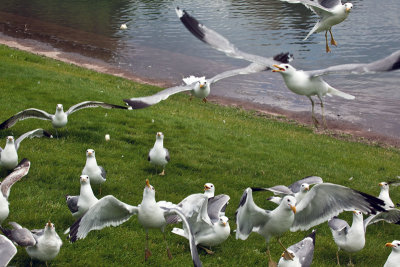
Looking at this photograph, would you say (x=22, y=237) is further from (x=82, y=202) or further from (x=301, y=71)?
(x=301, y=71)

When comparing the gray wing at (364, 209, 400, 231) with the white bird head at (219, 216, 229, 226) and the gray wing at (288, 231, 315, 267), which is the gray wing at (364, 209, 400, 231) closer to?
the gray wing at (288, 231, 315, 267)

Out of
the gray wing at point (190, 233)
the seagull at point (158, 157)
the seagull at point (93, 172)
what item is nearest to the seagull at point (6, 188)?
the seagull at point (93, 172)

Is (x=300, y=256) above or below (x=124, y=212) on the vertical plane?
below

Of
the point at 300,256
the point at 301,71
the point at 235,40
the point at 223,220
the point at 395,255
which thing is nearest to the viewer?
the point at 300,256

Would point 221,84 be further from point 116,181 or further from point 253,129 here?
point 116,181

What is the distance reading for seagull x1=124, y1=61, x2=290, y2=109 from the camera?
7070mm

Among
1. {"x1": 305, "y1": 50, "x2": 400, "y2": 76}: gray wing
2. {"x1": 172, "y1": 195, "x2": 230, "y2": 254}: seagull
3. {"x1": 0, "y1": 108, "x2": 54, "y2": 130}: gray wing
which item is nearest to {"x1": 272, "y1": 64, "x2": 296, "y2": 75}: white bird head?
{"x1": 305, "y1": 50, "x2": 400, "y2": 76}: gray wing

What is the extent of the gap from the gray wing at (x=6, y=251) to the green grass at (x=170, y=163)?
85cm

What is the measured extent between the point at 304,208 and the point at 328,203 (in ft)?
1.11

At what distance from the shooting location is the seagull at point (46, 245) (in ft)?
17.8

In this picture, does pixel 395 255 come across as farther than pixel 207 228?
No

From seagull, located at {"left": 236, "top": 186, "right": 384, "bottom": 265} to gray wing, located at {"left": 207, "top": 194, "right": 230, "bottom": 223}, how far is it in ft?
2.13

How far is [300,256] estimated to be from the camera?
19.3ft

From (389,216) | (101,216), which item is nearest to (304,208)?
(389,216)
